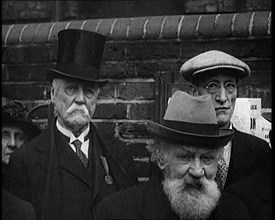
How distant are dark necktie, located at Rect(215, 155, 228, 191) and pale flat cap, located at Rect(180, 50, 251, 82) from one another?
364 mm

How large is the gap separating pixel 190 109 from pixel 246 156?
32 cm

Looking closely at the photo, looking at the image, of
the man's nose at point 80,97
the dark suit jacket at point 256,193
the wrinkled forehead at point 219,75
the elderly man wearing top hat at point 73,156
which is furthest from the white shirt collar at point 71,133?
the dark suit jacket at point 256,193

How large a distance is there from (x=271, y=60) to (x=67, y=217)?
1092 millimetres

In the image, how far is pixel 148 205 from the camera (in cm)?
237

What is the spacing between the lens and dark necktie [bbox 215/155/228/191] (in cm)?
239

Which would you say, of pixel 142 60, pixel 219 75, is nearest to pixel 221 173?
pixel 219 75

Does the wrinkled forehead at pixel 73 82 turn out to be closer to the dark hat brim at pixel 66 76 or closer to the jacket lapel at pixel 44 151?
the dark hat brim at pixel 66 76

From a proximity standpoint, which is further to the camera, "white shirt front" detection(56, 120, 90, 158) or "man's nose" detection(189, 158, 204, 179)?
"white shirt front" detection(56, 120, 90, 158)

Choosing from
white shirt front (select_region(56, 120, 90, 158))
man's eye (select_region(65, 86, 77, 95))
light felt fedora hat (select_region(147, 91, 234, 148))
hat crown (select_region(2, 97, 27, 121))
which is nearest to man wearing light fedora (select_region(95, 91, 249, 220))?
light felt fedora hat (select_region(147, 91, 234, 148))

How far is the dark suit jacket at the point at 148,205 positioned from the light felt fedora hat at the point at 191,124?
21cm

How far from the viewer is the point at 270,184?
7.99 ft

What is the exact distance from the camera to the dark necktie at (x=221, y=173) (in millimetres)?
2393

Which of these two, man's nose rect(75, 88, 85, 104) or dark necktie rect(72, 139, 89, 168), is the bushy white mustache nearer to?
man's nose rect(75, 88, 85, 104)

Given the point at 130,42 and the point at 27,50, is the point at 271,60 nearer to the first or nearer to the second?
the point at 130,42
